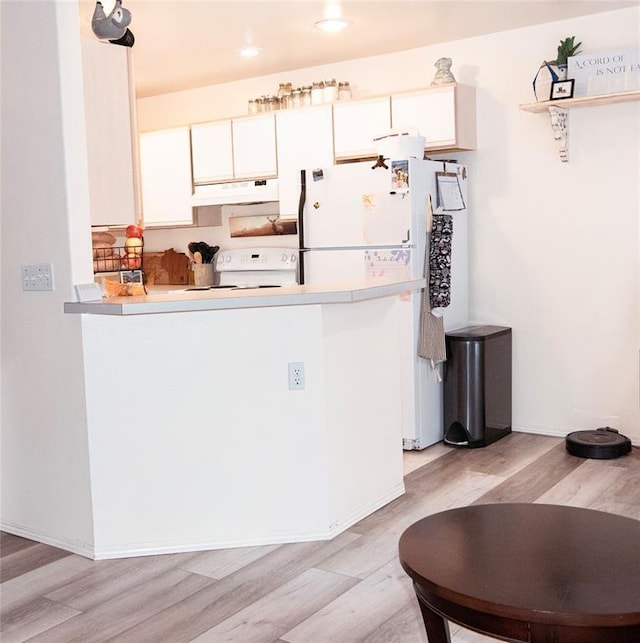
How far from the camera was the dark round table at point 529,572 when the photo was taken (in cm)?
160

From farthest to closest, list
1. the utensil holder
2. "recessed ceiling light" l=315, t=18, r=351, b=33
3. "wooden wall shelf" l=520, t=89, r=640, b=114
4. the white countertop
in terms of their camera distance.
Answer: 1. the utensil holder
2. "recessed ceiling light" l=315, t=18, r=351, b=33
3. "wooden wall shelf" l=520, t=89, r=640, b=114
4. the white countertop

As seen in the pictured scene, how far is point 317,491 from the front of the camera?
330 centimetres

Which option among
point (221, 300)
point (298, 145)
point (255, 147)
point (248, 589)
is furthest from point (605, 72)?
point (248, 589)

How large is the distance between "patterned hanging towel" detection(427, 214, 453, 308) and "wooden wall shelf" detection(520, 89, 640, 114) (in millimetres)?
768

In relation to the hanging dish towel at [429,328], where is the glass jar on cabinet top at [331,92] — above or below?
above

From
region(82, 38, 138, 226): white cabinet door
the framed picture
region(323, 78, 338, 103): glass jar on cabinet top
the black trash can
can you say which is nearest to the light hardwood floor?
the black trash can

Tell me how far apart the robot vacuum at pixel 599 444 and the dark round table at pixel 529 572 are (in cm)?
226

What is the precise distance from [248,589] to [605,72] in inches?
129

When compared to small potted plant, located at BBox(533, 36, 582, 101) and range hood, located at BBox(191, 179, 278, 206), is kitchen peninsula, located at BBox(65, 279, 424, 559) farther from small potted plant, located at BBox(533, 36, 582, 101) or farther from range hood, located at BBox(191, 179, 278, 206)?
range hood, located at BBox(191, 179, 278, 206)

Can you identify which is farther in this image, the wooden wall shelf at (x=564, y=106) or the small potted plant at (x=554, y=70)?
the small potted plant at (x=554, y=70)

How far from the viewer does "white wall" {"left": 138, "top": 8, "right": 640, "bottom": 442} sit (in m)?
4.53

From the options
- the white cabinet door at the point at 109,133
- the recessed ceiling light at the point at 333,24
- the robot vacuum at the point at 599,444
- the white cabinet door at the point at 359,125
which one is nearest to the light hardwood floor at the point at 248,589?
the robot vacuum at the point at 599,444

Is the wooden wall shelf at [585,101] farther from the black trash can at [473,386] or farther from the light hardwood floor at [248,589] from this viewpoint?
the light hardwood floor at [248,589]

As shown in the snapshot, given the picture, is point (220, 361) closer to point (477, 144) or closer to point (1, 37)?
point (1, 37)
